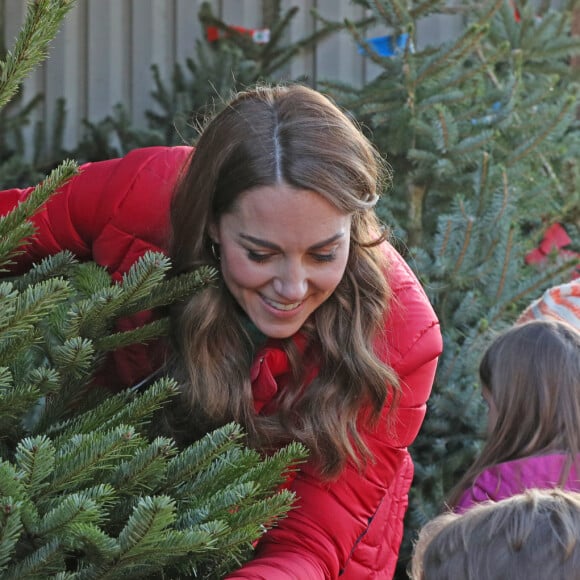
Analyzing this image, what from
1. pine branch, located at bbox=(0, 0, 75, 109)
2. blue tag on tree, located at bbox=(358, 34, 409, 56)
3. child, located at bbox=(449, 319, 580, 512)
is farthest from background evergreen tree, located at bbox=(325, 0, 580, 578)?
pine branch, located at bbox=(0, 0, 75, 109)

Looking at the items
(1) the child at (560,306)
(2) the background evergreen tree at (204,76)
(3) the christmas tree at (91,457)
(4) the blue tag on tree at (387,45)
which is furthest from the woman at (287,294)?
(2) the background evergreen tree at (204,76)

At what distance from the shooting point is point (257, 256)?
6.35 feet

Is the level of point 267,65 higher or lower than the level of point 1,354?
lower

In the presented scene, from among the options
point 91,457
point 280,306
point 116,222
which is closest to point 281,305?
point 280,306

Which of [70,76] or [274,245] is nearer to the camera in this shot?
[274,245]

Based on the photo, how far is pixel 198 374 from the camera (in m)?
2.04

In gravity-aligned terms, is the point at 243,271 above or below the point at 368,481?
above

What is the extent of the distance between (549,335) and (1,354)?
5.82 feet

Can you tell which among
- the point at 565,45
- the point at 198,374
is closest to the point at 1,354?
the point at 198,374

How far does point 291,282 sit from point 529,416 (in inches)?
45.4

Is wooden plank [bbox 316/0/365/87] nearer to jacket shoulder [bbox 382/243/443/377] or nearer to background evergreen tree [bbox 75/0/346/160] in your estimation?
background evergreen tree [bbox 75/0/346/160]

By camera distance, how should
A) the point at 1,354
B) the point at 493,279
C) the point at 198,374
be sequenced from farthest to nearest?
the point at 493,279, the point at 198,374, the point at 1,354

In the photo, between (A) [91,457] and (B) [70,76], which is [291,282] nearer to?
(A) [91,457]

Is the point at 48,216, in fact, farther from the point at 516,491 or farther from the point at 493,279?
the point at 493,279
